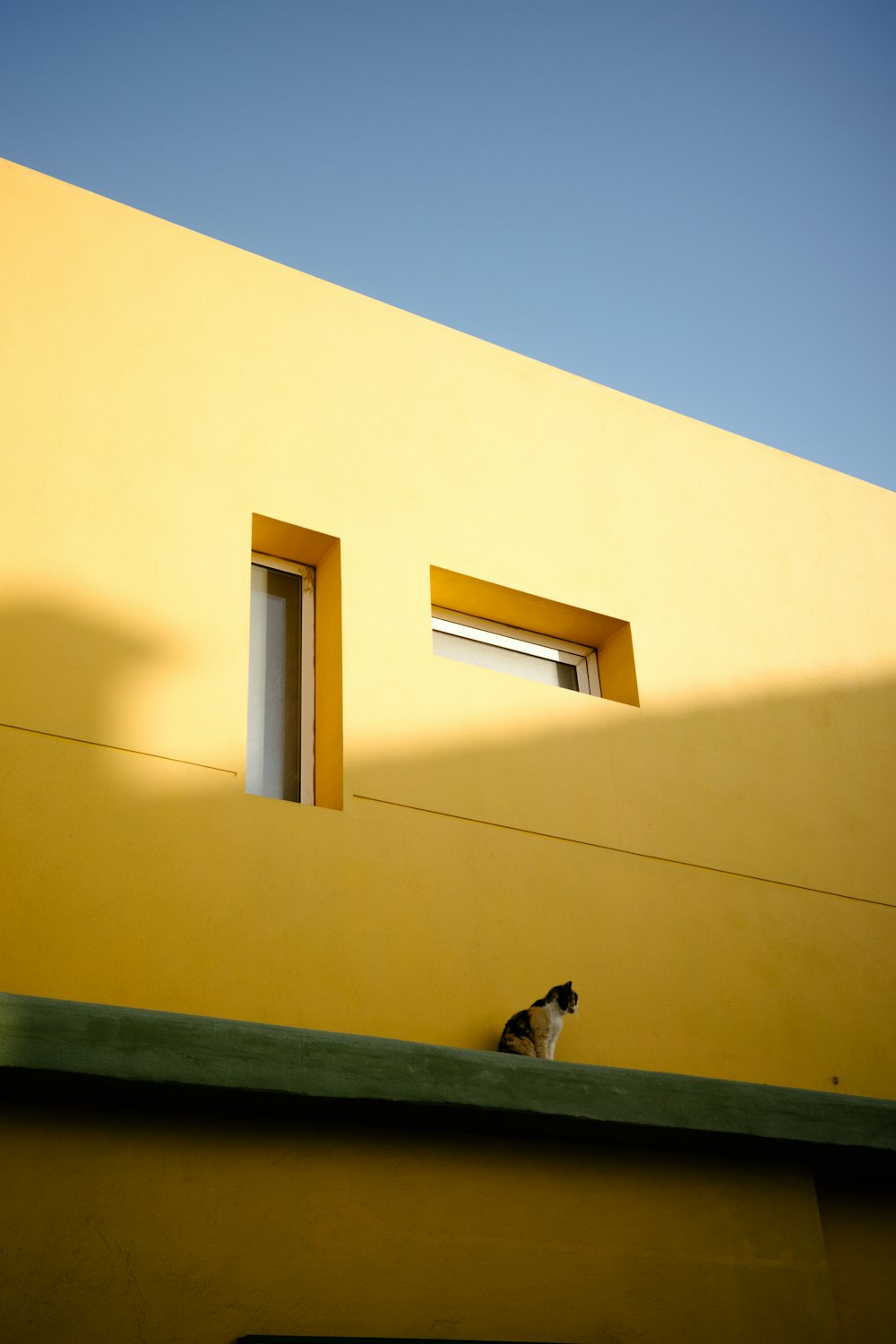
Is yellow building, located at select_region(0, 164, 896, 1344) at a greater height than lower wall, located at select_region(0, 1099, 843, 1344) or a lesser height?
greater

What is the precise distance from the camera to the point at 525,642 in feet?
21.3

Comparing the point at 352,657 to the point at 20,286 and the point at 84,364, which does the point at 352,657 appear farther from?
the point at 20,286

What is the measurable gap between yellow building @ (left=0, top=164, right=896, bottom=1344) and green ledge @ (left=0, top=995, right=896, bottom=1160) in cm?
1

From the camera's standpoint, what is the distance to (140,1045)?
142 inches

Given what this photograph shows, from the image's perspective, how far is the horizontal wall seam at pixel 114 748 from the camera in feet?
15.0

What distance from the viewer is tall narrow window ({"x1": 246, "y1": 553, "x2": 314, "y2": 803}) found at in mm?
5305

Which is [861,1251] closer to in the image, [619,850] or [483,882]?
[619,850]

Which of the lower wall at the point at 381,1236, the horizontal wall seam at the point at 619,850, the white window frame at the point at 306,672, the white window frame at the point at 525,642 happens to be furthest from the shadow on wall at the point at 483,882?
the lower wall at the point at 381,1236

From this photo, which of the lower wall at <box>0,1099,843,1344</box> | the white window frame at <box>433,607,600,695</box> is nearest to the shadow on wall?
the white window frame at <box>433,607,600,695</box>

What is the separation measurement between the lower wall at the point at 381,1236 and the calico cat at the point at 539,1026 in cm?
37

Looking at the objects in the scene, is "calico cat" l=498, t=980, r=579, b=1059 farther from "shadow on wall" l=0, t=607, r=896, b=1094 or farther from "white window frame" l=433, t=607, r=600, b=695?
"white window frame" l=433, t=607, r=600, b=695

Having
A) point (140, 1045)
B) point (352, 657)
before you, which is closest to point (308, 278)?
point (352, 657)

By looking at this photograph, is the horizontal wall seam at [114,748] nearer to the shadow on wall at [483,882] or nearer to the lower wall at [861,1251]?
the shadow on wall at [483,882]

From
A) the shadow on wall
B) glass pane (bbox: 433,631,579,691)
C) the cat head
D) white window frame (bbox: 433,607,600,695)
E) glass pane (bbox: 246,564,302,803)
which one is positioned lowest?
the cat head
